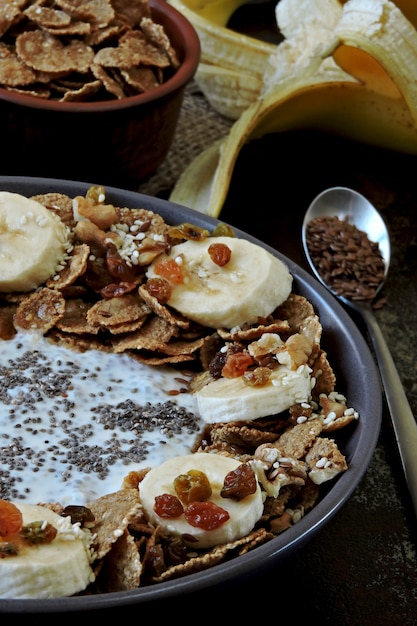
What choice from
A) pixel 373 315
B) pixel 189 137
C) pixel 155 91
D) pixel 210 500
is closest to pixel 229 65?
pixel 189 137

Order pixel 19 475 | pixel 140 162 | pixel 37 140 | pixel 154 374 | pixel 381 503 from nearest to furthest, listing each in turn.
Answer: pixel 19 475 → pixel 154 374 → pixel 381 503 → pixel 37 140 → pixel 140 162

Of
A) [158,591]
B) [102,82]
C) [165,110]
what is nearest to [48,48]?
[102,82]

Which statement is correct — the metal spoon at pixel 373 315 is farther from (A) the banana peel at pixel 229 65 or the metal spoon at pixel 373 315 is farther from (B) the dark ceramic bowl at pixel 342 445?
(A) the banana peel at pixel 229 65

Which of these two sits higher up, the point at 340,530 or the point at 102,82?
the point at 102,82

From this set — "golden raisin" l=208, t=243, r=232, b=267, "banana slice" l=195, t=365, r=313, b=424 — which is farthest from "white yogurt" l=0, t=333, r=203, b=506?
"golden raisin" l=208, t=243, r=232, b=267

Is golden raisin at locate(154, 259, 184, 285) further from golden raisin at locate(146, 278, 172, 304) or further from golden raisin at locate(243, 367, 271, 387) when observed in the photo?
golden raisin at locate(243, 367, 271, 387)

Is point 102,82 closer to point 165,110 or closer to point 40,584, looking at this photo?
point 165,110
